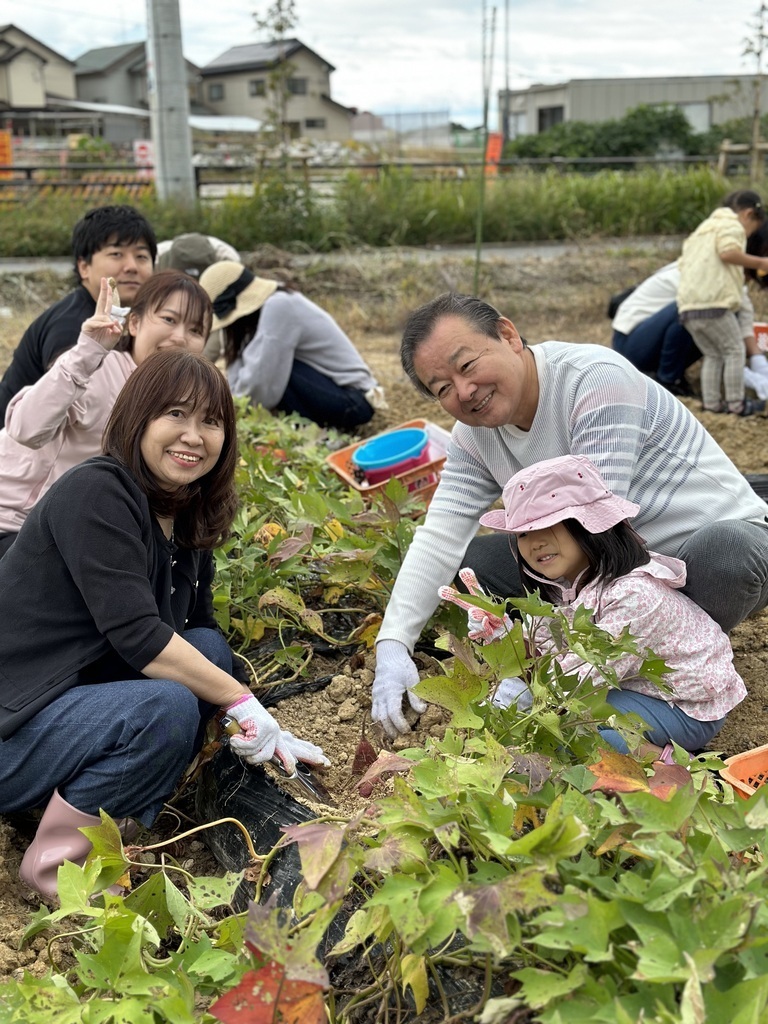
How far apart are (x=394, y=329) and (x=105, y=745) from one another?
6.90 m

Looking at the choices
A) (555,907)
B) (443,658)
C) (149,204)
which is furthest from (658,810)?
(149,204)

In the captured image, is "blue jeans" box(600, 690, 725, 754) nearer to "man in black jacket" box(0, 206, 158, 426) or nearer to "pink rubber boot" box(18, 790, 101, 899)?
"pink rubber boot" box(18, 790, 101, 899)

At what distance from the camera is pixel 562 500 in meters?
1.92

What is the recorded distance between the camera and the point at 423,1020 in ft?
4.53

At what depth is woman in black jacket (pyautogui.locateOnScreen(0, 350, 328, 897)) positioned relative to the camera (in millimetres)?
1867

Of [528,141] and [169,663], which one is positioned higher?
[528,141]

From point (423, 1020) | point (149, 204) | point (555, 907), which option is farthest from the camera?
point (149, 204)

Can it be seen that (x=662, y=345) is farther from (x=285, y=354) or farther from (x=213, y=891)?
(x=213, y=891)

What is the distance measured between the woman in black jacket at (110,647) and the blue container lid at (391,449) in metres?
1.65

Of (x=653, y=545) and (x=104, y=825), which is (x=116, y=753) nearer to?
(x=104, y=825)

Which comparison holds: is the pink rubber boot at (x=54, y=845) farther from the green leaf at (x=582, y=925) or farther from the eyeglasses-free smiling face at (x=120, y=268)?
the eyeglasses-free smiling face at (x=120, y=268)

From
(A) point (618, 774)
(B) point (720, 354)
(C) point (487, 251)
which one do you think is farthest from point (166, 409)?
(C) point (487, 251)

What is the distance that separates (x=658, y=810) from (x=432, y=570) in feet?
4.28

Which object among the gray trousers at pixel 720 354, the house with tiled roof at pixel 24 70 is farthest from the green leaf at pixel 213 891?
the house with tiled roof at pixel 24 70
